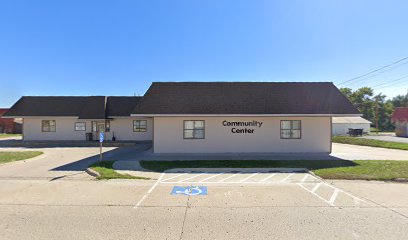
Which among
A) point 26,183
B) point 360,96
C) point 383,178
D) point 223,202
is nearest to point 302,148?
point 383,178

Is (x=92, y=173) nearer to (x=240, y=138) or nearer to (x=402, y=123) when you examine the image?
(x=240, y=138)

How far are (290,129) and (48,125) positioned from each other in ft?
86.8

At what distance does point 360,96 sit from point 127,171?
75.1 meters

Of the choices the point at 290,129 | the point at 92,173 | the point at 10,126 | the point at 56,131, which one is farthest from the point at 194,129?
the point at 10,126

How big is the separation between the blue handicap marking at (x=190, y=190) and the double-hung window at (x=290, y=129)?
1027 centimetres

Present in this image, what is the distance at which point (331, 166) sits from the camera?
12.0 m

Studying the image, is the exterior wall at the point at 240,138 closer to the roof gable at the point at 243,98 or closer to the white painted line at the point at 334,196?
the roof gable at the point at 243,98

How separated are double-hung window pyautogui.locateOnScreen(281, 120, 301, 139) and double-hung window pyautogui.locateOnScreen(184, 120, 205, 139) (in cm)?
565

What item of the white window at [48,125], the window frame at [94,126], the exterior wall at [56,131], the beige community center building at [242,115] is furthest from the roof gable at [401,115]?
the white window at [48,125]

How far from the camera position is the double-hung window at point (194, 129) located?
16609 millimetres

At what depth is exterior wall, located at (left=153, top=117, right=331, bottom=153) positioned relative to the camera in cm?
1650

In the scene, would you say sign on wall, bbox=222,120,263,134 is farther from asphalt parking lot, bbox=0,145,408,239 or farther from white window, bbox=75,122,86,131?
white window, bbox=75,122,86,131

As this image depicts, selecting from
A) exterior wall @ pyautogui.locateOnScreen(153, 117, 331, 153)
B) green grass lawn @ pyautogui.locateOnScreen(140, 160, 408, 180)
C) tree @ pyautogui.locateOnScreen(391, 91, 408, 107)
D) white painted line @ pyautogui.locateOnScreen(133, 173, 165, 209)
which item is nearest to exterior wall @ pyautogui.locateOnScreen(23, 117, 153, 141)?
exterior wall @ pyautogui.locateOnScreen(153, 117, 331, 153)

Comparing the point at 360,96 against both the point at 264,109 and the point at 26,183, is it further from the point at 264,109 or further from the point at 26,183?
the point at 26,183
